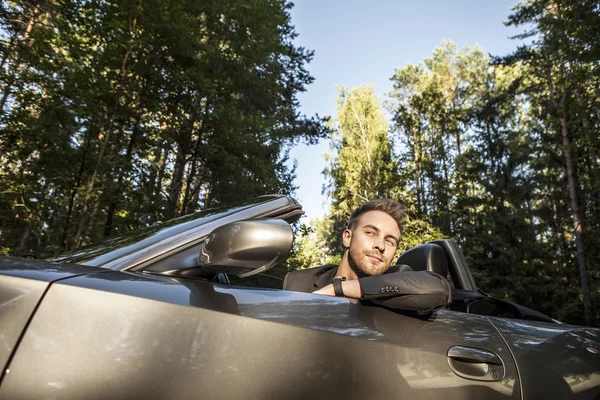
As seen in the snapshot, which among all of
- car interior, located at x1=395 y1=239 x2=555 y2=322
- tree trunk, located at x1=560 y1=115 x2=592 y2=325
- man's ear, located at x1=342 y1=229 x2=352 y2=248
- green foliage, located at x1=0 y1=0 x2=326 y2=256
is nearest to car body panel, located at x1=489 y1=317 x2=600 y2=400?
car interior, located at x1=395 y1=239 x2=555 y2=322

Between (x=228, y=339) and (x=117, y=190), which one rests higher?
(x=117, y=190)

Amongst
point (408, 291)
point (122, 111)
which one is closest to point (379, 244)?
point (408, 291)

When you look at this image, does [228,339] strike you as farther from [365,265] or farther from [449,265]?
[449,265]

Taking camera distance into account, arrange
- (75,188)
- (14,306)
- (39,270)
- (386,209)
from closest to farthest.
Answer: (14,306), (39,270), (386,209), (75,188)

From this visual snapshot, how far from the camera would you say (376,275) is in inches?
50.5

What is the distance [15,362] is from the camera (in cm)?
75

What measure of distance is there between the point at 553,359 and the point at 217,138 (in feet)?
32.7

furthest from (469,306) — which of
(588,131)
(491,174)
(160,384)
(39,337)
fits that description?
(491,174)

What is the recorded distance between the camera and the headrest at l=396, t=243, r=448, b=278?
2.69 meters

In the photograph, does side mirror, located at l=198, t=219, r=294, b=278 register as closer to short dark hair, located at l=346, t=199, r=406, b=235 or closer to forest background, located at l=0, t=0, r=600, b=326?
short dark hair, located at l=346, t=199, r=406, b=235

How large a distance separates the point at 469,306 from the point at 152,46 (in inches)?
349

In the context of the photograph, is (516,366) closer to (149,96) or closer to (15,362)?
(15,362)

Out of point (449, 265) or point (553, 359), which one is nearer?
point (553, 359)

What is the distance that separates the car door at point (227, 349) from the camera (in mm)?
783
